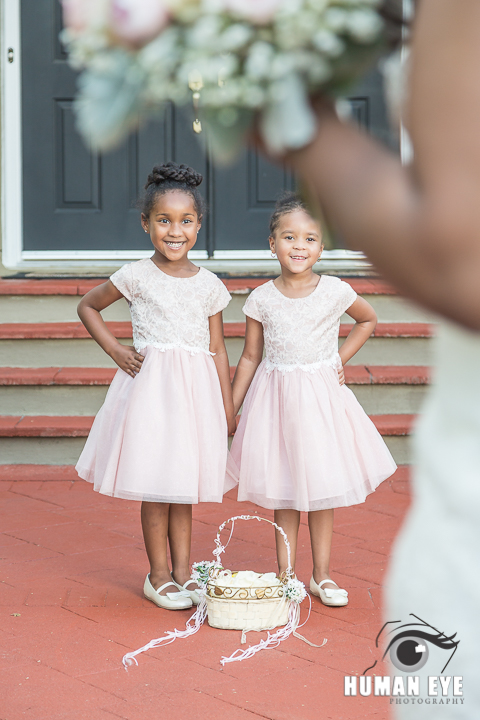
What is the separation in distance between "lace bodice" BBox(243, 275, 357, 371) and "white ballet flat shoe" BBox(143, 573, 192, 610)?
0.93 meters

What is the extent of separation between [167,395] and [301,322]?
599mm

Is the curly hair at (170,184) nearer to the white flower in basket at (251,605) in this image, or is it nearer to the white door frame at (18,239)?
the white flower in basket at (251,605)

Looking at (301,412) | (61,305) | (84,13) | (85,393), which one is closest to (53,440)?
(85,393)

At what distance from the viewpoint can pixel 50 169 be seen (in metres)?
6.43

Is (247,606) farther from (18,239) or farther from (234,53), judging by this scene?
(18,239)

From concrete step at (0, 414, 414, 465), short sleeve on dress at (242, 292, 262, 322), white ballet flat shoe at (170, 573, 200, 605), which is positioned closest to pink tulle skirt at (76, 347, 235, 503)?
short sleeve on dress at (242, 292, 262, 322)

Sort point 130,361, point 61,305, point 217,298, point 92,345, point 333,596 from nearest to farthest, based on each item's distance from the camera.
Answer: point 333,596 < point 130,361 < point 217,298 < point 92,345 < point 61,305

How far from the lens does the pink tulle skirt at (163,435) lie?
3186 millimetres

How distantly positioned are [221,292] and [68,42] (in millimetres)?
2584

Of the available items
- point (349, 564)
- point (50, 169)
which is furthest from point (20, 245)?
point (349, 564)

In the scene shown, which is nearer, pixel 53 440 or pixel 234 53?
pixel 234 53

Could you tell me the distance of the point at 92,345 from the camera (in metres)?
5.53

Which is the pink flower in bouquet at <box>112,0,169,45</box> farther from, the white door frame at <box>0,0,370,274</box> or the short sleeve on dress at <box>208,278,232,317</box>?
the white door frame at <box>0,0,370,274</box>

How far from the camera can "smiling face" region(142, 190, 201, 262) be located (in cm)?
339
